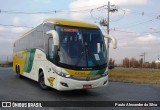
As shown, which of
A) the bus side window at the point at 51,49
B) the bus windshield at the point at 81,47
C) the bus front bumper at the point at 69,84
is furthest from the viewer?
the bus side window at the point at 51,49

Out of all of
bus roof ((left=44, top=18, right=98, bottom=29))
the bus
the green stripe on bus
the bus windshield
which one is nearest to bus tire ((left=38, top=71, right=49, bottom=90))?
the bus

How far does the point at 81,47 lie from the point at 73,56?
623mm

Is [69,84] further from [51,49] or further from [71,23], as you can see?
[71,23]

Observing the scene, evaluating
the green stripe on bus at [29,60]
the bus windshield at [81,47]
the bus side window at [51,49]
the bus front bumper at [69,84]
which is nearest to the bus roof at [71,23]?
the bus windshield at [81,47]

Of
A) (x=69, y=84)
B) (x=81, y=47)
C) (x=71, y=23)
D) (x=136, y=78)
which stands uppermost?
(x=71, y=23)

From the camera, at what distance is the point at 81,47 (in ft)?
47.2

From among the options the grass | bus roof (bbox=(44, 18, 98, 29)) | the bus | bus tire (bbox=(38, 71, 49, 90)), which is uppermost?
bus roof (bbox=(44, 18, 98, 29))

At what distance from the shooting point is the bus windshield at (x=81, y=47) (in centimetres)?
1407

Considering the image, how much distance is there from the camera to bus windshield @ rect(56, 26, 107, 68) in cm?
1407

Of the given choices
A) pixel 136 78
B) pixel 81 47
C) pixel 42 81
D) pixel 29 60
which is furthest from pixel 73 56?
pixel 136 78

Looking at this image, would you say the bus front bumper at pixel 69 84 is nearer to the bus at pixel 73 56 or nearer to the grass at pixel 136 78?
the bus at pixel 73 56

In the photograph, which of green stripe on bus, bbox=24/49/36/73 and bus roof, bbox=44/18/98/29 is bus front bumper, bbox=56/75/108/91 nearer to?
bus roof, bbox=44/18/98/29

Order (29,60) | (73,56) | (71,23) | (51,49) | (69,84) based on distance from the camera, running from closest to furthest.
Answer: (69,84) < (73,56) < (51,49) < (71,23) < (29,60)

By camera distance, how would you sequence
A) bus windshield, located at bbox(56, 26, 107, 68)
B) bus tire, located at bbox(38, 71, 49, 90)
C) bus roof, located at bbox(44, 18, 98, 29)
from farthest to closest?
bus tire, located at bbox(38, 71, 49, 90)
bus roof, located at bbox(44, 18, 98, 29)
bus windshield, located at bbox(56, 26, 107, 68)
